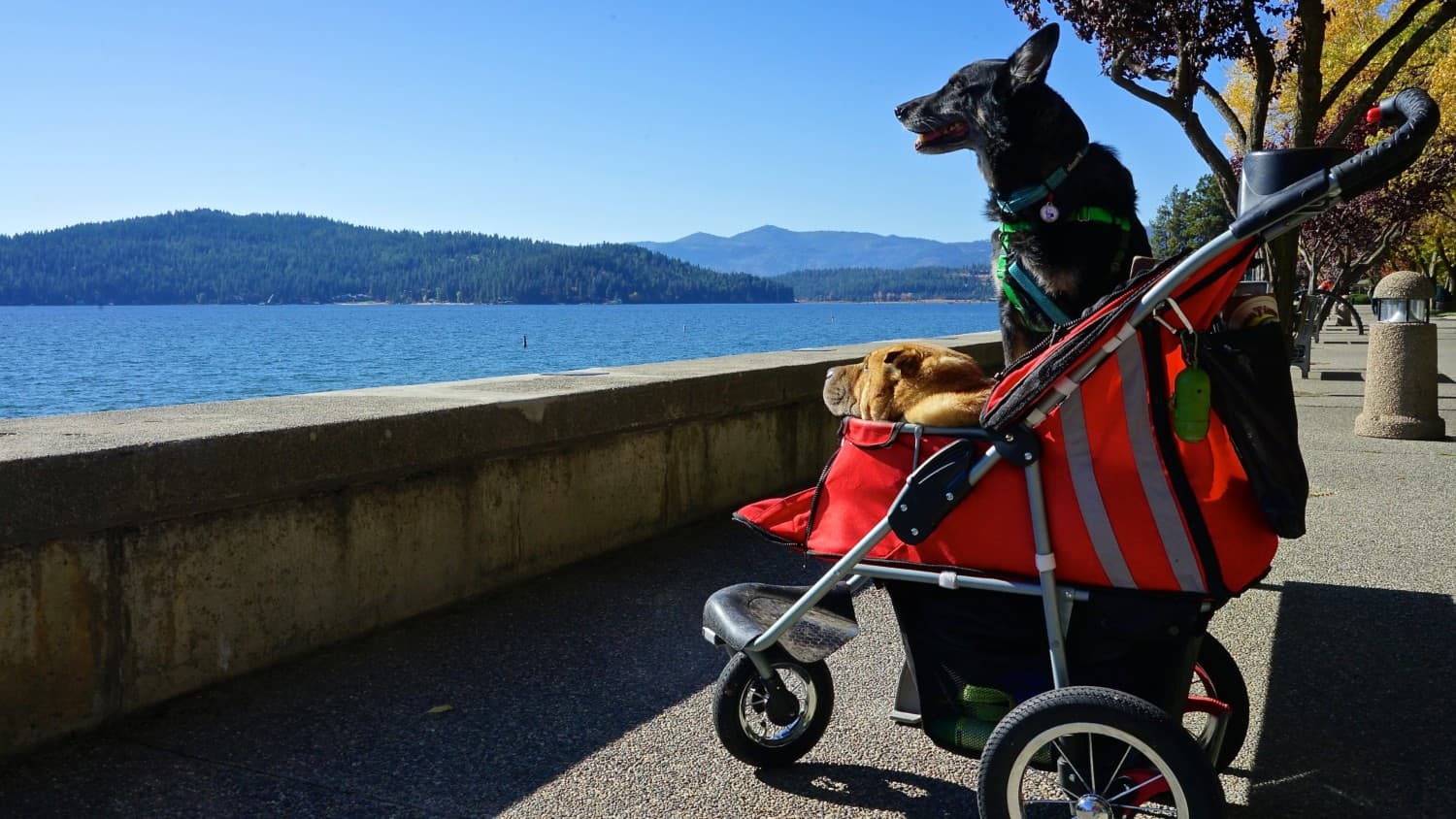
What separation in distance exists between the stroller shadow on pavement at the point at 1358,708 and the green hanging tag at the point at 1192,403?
1169mm

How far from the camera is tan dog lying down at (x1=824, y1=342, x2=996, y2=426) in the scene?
114 inches

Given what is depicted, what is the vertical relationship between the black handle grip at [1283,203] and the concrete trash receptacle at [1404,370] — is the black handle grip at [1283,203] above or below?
above

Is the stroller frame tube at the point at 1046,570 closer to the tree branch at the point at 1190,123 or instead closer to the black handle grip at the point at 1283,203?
the black handle grip at the point at 1283,203

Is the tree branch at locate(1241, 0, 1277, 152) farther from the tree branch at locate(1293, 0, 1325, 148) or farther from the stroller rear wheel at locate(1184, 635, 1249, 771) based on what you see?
the stroller rear wheel at locate(1184, 635, 1249, 771)

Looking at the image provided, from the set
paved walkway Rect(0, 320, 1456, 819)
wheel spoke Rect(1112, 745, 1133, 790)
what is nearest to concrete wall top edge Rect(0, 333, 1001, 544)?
paved walkway Rect(0, 320, 1456, 819)

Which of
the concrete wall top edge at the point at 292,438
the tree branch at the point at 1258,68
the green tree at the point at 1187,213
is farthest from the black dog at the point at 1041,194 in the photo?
the green tree at the point at 1187,213

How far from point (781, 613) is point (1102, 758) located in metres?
1.01

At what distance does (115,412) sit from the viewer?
473 cm

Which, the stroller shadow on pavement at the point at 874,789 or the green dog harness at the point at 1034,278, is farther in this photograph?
the green dog harness at the point at 1034,278

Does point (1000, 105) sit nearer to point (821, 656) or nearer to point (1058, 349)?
point (1058, 349)

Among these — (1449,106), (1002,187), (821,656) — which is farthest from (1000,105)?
(1449,106)

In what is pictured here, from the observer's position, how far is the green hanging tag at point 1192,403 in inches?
102

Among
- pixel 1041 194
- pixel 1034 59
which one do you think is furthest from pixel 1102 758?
pixel 1034 59

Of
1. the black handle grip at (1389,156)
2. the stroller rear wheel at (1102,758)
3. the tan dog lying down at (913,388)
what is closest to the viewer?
the black handle grip at (1389,156)
